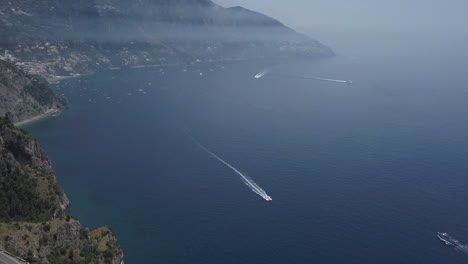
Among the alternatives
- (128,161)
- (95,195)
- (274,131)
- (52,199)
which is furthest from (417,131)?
(52,199)

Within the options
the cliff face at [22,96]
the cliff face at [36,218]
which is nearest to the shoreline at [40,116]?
the cliff face at [22,96]

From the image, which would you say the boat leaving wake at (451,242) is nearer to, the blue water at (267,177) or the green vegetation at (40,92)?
the blue water at (267,177)

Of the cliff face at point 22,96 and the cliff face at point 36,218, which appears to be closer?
the cliff face at point 36,218

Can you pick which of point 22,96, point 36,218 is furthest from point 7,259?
point 22,96

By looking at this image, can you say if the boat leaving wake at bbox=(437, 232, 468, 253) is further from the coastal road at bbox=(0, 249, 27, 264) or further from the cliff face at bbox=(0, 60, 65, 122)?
the cliff face at bbox=(0, 60, 65, 122)

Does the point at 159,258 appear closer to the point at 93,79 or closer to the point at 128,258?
the point at 128,258

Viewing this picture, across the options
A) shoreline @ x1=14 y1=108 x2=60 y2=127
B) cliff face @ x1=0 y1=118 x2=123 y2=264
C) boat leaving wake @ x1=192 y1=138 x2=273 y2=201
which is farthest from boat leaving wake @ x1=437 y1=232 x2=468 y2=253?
shoreline @ x1=14 y1=108 x2=60 y2=127
